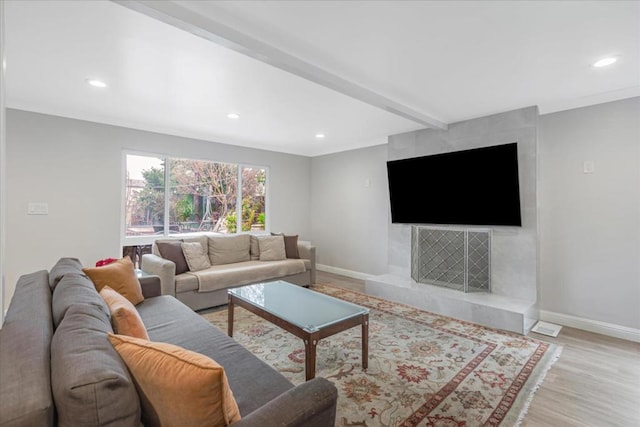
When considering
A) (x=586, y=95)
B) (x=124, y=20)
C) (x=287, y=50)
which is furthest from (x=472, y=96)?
(x=124, y=20)

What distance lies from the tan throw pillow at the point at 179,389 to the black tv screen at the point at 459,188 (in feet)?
12.0

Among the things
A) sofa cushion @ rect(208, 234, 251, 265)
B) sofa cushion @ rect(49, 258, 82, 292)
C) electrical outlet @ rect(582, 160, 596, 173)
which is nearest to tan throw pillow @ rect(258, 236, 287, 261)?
sofa cushion @ rect(208, 234, 251, 265)

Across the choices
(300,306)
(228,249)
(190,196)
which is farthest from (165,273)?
(190,196)

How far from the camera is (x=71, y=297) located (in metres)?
1.53

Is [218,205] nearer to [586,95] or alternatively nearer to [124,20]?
[124,20]

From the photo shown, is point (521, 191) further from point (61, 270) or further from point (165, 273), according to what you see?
point (61, 270)

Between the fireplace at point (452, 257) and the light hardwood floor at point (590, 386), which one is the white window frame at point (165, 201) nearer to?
the fireplace at point (452, 257)

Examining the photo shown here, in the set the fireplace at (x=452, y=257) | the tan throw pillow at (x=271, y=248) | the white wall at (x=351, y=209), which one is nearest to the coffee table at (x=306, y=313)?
the tan throw pillow at (x=271, y=248)

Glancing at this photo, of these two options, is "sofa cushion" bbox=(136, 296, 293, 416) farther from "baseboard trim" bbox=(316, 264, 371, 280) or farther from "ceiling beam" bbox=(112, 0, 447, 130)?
"baseboard trim" bbox=(316, 264, 371, 280)

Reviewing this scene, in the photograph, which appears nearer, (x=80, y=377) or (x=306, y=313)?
(x=80, y=377)

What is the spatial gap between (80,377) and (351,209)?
199 inches

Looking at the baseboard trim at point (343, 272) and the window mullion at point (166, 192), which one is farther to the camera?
the baseboard trim at point (343, 272)

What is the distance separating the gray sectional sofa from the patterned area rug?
0.75m

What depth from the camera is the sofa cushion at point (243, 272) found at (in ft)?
12.1
